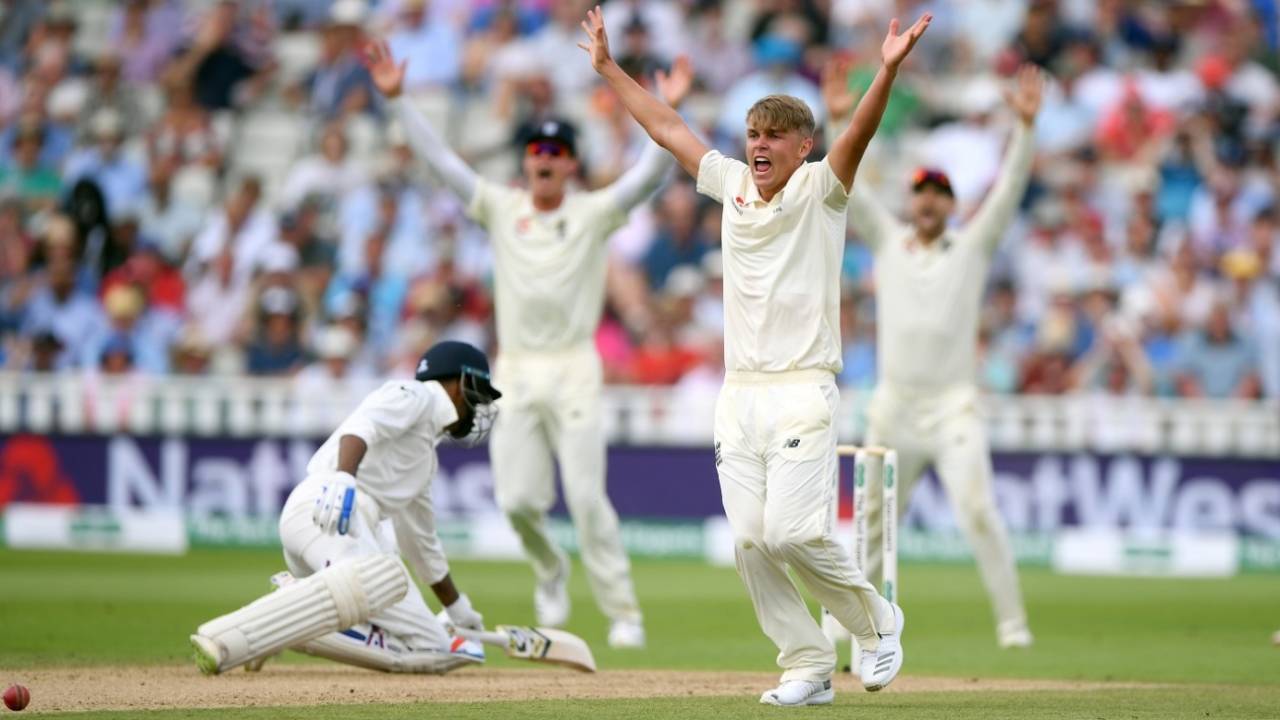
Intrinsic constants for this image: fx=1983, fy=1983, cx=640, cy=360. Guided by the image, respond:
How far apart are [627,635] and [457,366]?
6.97 ft

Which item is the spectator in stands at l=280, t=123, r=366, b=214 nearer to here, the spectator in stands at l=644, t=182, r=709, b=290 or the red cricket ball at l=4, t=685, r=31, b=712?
the spectator in stands at l=644, t=182, r=709, b=290

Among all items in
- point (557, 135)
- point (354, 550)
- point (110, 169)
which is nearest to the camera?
point (354, 550)

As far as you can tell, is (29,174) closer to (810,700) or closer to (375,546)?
(375,546)

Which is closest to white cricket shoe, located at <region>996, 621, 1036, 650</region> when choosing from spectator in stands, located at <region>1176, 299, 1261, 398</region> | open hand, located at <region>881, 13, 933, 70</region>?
open hand, located at <region>881, 13, 933, 70</region>

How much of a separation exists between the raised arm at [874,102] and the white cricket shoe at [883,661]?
5.06ft

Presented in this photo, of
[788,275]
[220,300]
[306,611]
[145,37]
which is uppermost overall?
[145,37]

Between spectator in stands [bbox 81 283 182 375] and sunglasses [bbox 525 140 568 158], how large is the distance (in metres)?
7.74

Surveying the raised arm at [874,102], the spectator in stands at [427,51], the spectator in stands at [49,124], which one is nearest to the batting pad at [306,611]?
the raised arm at [874,102]

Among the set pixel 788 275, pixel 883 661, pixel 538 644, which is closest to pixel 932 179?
pixel 788 275

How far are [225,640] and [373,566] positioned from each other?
1.93 ft

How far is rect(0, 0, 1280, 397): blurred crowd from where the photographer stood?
15961 mm

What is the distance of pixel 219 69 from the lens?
62.4 ft

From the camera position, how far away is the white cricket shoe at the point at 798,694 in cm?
661

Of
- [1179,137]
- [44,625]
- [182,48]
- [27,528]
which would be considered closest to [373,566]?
[44,625]
